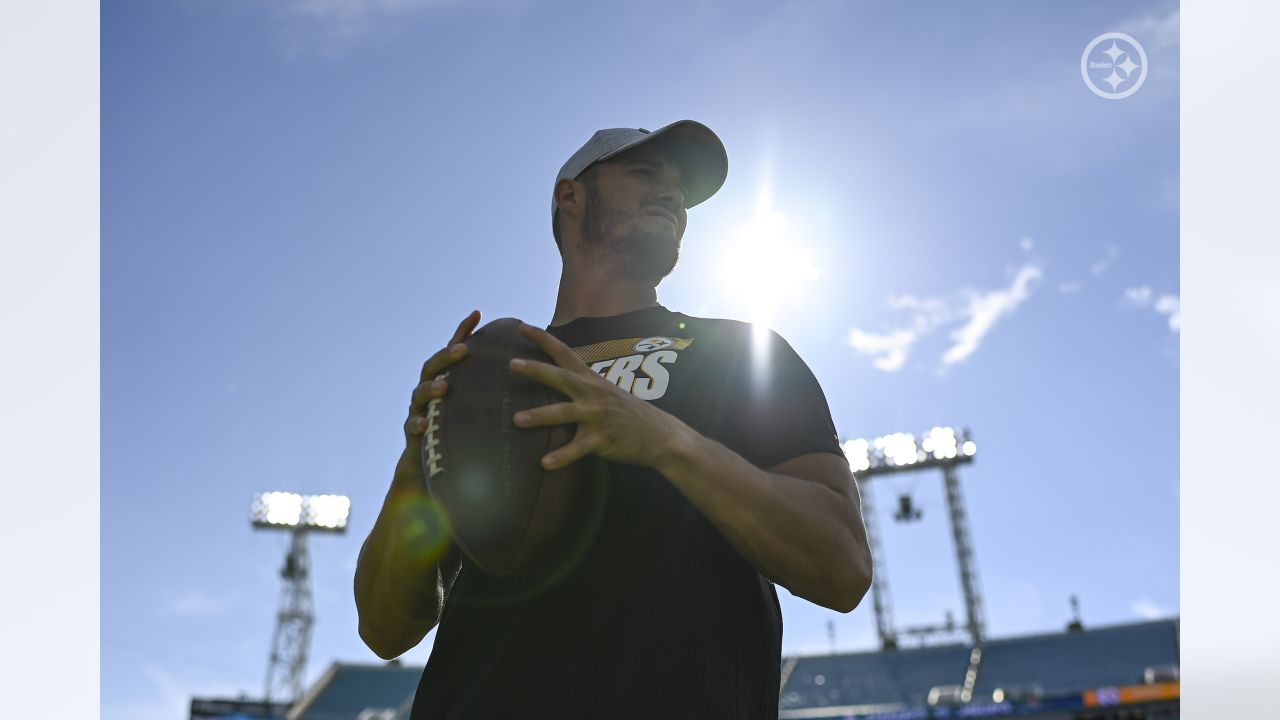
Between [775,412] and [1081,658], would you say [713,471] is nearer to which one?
[775,412]

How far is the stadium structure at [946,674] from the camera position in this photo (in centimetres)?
2470

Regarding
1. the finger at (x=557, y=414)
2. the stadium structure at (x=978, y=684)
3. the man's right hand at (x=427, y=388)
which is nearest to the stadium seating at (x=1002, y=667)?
the stadium structure at (x=978, y=684)

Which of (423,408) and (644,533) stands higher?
(423,408)

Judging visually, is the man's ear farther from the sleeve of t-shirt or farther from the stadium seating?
the stadium seating

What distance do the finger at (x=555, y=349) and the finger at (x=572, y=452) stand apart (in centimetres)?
17

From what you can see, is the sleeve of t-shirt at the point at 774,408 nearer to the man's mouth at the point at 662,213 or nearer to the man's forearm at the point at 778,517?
the man's forearm at the point at 778,517

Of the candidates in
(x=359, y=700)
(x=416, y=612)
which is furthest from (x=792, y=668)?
(x=416, y=612)

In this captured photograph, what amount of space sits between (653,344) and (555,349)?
0.49m

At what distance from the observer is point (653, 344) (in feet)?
7.50

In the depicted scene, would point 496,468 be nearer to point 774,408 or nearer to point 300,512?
point 774,408

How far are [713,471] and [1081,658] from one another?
3049cm

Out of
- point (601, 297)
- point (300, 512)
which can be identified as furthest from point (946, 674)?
point (601, 297)

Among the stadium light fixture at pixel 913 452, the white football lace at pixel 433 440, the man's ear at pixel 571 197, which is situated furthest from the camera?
the stadium light fixture at pixel 913 452

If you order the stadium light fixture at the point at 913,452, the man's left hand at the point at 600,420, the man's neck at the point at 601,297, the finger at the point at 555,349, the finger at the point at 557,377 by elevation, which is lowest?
the stadium light fixture at the point at 913,452
